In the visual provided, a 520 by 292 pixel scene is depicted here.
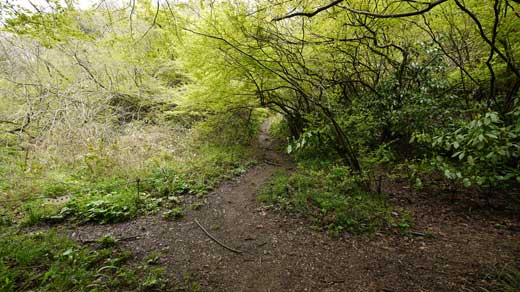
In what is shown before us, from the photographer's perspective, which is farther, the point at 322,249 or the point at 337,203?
the point at 337,203

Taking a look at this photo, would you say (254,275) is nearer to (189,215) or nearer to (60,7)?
(189,215)

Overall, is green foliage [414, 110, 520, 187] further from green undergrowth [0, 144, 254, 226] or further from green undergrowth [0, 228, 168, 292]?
green undergrowth [0, 144, 254, 226]

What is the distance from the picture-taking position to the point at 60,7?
9.84ft

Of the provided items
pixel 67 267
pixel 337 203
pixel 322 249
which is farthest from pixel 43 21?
pixel 337 203

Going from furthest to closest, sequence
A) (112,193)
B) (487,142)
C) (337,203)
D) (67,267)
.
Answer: (112,193) → (337,203) → (67,267) → (487,142)

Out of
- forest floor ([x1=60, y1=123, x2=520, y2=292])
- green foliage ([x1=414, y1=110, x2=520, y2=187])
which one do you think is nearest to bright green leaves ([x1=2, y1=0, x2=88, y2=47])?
forest floor ([x1=60, y1=123, x2=520, y2=292])

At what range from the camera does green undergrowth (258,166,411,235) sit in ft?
11.0

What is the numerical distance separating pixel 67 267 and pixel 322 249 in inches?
119

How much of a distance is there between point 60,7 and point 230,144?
19.2ft

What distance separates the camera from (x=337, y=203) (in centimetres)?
379

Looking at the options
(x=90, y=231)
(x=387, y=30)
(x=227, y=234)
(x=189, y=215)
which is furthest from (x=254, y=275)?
(x=387, y=30)

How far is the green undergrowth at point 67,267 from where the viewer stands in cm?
224

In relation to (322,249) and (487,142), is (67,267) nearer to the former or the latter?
(322,249)

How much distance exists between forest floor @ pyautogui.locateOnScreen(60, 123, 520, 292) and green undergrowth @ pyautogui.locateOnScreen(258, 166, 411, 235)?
19 cm
